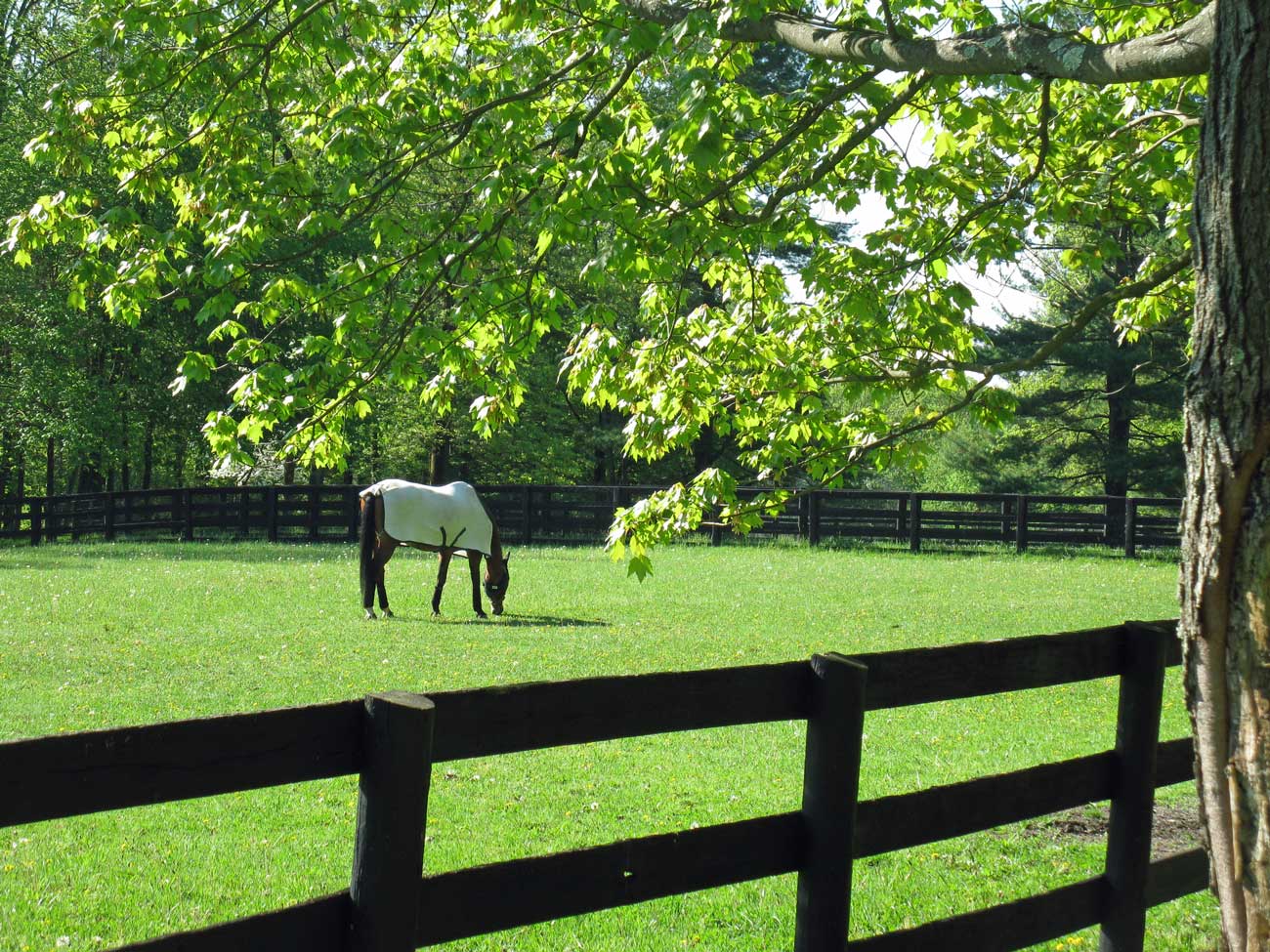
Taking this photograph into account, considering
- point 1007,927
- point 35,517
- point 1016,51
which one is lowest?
point 35,517

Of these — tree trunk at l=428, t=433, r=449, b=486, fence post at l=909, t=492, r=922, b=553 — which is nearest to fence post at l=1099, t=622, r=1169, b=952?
fence post at l=909, t=492, r=922, b=553

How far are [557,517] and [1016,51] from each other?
26565 mm

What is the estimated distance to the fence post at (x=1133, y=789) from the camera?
413 centimetres

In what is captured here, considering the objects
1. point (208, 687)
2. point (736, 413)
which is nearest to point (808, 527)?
point (208, 687)

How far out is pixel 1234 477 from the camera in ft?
10.1

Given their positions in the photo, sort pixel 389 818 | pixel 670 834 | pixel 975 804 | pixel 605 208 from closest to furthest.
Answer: pixel 389 818 → pixel 670 834 → pixel 975 804 → pixel 605 208

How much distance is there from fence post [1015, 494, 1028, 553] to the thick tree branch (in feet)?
81.2

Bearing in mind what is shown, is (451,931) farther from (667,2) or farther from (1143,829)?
(667,2)

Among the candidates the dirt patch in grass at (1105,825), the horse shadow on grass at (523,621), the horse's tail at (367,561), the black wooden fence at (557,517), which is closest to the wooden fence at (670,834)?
the dirt patch in grass at (1105,825)

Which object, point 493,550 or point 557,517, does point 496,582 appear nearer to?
point 493,550

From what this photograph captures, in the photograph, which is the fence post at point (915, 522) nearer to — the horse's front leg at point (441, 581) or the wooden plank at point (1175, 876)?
the horse's front leg at point (441, 581)

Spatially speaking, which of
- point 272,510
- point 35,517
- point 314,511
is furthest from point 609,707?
point 35,517

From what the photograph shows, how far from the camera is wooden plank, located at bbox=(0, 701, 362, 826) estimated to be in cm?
219

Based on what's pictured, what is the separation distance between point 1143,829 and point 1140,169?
4856 mm
